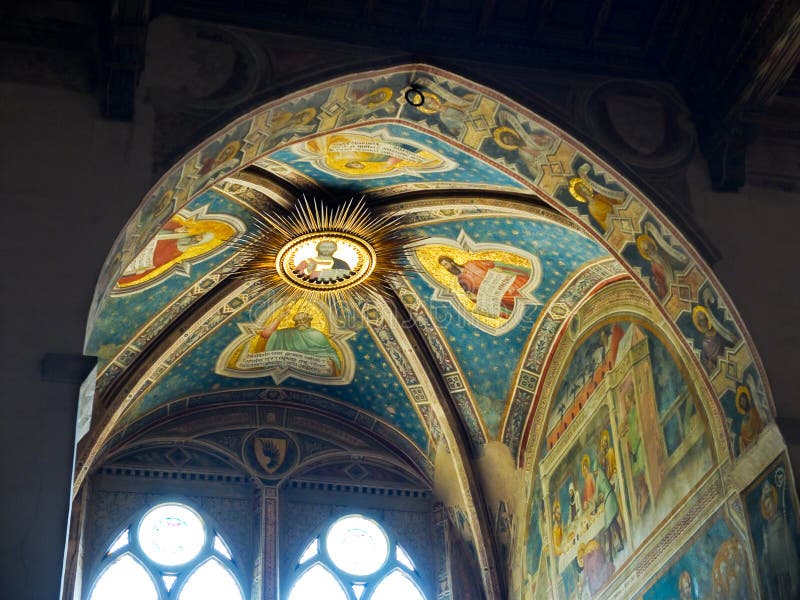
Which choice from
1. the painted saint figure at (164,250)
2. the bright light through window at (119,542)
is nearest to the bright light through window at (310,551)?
the bright light through window at (119,542)

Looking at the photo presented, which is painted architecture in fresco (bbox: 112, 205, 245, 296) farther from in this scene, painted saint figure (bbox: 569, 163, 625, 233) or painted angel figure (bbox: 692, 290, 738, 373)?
painted angel figure (bbox: 692, 290, 738, 373)

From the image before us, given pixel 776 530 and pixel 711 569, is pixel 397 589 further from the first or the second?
pixel 776 530

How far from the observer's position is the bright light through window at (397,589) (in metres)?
15.2

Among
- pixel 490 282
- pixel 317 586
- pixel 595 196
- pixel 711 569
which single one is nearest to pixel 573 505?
pixel 490 282

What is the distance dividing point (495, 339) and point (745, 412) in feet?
15.8

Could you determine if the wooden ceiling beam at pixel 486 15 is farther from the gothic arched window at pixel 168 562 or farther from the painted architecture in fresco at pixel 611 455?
A: the gothic arched window at pixel 168 562

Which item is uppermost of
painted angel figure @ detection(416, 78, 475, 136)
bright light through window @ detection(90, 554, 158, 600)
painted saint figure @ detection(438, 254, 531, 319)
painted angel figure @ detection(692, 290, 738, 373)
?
painted saint figure @ detection(438, 254, 531, 319)

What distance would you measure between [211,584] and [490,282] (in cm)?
483

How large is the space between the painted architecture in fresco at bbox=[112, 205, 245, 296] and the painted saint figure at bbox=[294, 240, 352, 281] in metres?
0.83

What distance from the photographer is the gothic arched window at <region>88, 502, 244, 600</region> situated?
47.3 ft

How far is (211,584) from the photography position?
14727mm

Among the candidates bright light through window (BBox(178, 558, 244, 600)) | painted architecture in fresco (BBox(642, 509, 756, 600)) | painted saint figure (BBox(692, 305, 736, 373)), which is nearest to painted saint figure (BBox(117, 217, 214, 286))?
bright light through window (BBox(178, 558, 244, 600))

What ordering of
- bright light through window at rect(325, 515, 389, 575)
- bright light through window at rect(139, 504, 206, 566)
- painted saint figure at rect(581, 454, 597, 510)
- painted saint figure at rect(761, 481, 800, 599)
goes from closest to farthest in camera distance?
painted saint figure at rect(761, 481, 800, 599) → painted saint figure at rect(581, 454, 597, 510) → bright light through window at rect(139, 504, 206, 566) → bright light through window at rect(325, 515, 389, 575)

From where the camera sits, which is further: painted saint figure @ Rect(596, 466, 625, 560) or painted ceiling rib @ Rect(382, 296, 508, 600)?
painted ceiling rib @ Rect(382, 296, 508, 600)
